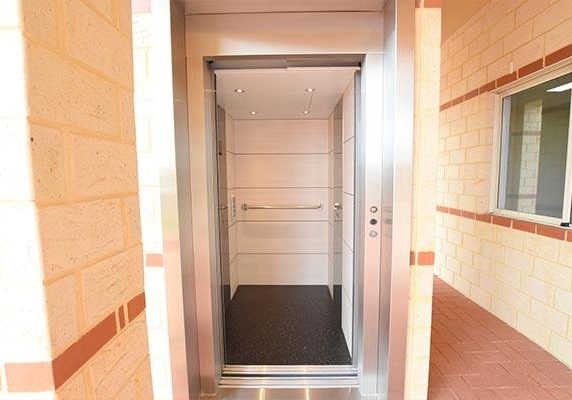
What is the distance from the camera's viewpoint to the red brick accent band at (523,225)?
6.43ft

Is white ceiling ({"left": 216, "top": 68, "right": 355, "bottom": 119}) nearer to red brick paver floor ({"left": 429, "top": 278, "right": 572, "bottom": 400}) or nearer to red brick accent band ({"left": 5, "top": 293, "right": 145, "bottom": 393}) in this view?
red brick accent band ({"left": 5, "top": 293, "right": 145, "bottom": 393})

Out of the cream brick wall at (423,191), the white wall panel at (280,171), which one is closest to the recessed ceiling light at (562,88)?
the cream brick wall at (423,191)

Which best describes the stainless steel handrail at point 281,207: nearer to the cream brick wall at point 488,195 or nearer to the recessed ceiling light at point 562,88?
the cream brick wall at point 488,195

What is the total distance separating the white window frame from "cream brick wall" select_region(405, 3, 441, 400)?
1.30m

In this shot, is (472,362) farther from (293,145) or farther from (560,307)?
(293,145)

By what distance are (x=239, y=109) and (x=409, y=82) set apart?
187 cm

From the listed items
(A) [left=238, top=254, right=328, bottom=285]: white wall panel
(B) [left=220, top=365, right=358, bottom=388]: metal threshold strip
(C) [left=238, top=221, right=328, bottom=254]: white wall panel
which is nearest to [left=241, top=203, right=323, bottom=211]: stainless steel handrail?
(C) [left=238, top=221, right=328, bottom=254]: white wall panel

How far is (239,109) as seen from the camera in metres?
2.87

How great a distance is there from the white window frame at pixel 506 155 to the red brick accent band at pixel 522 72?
0.11 feet

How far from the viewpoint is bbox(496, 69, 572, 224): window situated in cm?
203

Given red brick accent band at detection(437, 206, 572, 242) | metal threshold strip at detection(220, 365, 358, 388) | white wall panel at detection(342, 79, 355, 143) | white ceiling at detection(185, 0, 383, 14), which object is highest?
white ceiling at detection(185, 0, 383, 14)

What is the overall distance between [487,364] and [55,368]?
2391 mm

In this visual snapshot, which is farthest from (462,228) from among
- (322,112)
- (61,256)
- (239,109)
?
(61,256)

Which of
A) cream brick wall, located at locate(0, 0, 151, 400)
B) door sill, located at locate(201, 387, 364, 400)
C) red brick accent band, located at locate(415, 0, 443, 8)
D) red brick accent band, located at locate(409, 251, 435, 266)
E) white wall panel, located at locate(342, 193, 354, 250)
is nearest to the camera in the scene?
cream brick wall, located at locate(0, 0, 151, 400)
